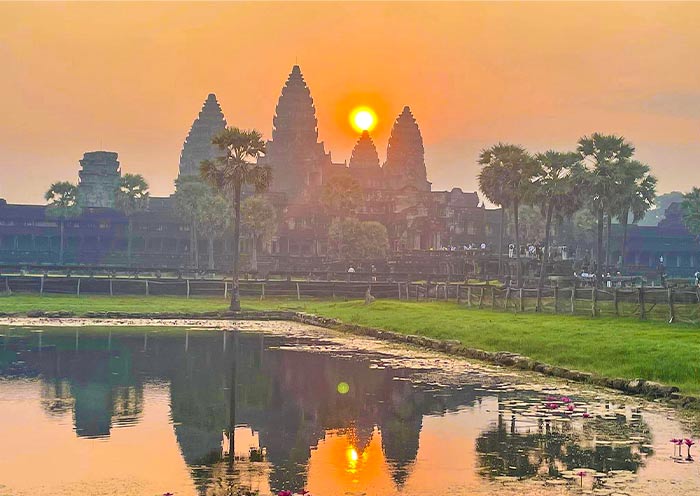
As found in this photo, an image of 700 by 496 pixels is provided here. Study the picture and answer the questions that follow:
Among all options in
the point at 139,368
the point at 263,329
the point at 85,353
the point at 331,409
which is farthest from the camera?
the point at 263,329

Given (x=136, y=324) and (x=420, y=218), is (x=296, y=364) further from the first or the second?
(x=420, y=218)

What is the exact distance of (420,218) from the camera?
5251 inches

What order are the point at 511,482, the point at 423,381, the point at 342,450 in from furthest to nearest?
the point at 423,381 → the point at 342,450 → the point at 511,482

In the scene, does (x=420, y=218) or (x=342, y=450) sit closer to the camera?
(x=342, y=450)

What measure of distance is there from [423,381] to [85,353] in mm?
12124

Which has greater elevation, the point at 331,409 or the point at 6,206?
the point at 6,206

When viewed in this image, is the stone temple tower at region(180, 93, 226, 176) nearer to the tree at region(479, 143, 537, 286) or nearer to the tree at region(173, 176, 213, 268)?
the tree at region(173, 176, 213, 268)

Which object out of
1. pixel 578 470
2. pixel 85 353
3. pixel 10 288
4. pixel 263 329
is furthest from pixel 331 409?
pixel 10 288

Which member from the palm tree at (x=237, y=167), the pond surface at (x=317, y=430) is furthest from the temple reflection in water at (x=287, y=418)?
the palm tree at (x=237, y=167)

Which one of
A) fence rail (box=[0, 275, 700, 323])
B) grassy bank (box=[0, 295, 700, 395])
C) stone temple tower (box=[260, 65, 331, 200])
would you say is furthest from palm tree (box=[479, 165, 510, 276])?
stone temple tower (box=[260, 65, 331, 200])

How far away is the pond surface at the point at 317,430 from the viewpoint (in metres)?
16.3

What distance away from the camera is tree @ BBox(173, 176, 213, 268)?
123938 millimetres

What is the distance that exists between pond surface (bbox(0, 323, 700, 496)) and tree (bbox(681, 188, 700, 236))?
280ft

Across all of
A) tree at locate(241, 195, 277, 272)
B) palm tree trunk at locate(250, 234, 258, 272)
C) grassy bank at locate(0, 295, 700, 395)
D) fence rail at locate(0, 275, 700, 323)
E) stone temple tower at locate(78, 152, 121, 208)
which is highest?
stone temple tower at locate(78, 152, 121, 208)
